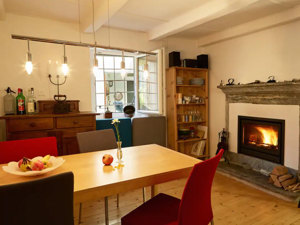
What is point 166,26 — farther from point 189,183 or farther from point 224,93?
point 189,183

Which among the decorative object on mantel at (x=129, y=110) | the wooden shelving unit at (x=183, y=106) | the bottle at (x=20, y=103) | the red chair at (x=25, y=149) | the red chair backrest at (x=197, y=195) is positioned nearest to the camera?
the red chair backrest at (x=197, y=195)

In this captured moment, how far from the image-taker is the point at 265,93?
333 centimetres

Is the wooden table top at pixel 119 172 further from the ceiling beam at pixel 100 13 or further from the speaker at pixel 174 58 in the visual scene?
the speaker at pixel 174 58

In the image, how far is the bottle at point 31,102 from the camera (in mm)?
2904

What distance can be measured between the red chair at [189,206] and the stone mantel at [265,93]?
6.92 feet

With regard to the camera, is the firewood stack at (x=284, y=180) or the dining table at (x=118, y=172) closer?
the dining table at (x=118, y=172)

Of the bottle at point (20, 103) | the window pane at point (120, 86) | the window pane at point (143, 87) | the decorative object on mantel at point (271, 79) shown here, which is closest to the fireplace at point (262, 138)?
the decorative object on mantel at point (271, 79)

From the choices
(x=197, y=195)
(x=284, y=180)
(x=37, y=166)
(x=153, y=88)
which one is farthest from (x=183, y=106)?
(x=37, y=166)

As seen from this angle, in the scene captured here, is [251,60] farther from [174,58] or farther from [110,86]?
[110,86]

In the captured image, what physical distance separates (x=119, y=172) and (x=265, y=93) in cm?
271

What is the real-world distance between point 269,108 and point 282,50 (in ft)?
2.76

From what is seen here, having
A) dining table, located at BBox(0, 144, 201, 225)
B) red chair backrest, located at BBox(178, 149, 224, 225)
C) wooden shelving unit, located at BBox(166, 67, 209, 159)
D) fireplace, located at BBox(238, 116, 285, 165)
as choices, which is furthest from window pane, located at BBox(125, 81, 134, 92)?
red chair backrest, located at BBox(178, 149, 224, 225)

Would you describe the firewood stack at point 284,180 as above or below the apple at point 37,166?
below

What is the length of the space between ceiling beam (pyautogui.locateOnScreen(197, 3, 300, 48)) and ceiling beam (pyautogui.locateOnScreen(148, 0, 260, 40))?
945 mm
